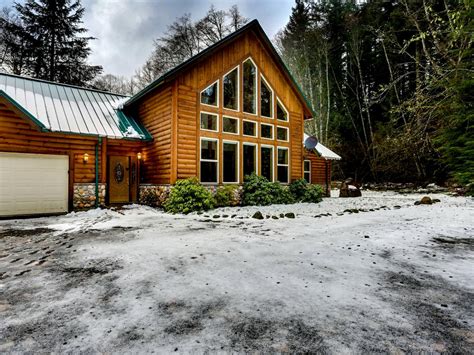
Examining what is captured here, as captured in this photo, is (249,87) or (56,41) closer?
(249,87)

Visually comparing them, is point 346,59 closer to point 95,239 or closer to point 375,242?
point 375,242

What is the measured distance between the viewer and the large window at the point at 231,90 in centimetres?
999

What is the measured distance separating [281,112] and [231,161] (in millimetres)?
3788

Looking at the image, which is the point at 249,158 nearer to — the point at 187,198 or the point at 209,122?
the point at 209,122

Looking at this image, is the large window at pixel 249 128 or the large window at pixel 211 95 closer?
the large window at pixel 211 95

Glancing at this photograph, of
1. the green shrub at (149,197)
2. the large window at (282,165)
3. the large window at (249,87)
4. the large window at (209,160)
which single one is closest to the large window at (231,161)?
the large window at (209,160)

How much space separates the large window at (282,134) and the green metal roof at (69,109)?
5.77 m

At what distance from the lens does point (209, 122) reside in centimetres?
948

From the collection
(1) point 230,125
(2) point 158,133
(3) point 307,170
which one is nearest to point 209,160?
(1) point 230,125

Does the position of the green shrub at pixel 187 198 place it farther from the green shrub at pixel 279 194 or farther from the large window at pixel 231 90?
the large window at pixel 231 90

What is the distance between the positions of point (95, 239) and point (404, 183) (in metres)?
19.6

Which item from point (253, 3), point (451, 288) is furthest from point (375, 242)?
point (253, 3)

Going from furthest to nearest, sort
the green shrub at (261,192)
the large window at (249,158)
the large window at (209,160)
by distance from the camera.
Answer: the large window at (249,158), the green shrub at (261,192), the large window at (209,160)

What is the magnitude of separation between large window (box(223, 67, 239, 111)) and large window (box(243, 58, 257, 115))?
40cm
